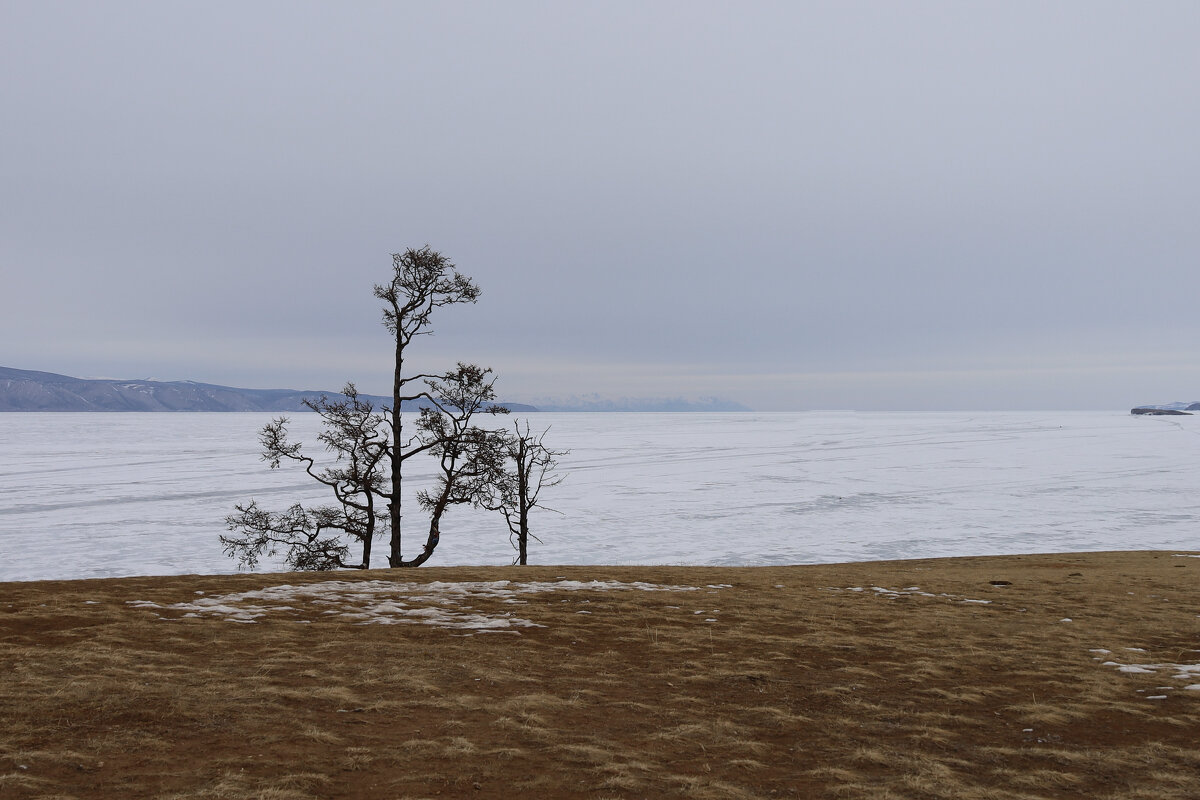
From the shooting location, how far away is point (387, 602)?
42.3 feet

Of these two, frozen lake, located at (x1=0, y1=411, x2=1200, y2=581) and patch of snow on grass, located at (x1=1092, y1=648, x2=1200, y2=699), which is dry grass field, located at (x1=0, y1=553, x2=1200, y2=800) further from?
frozen lake, located at (x1=0, y1=411, x2=1200, y2=581)

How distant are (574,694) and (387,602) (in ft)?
18.5

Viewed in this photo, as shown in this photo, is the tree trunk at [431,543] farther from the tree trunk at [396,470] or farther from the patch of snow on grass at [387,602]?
the patch of snow on grass at [387,602]

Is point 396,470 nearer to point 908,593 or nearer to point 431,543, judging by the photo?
point 431,543

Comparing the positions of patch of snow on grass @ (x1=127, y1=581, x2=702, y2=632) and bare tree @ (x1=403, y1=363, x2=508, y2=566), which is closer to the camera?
patch of snow on grass @ (x1=127, y1=581, x2=702, y2=632)

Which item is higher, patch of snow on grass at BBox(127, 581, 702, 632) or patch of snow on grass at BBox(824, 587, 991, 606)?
patch of snow on grass at BBox(127, 581, 702, 632)

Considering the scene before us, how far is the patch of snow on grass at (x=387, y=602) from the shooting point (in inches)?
454

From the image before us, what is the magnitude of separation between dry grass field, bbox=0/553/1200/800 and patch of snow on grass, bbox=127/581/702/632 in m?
0.08

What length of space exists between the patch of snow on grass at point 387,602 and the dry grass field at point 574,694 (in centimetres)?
8

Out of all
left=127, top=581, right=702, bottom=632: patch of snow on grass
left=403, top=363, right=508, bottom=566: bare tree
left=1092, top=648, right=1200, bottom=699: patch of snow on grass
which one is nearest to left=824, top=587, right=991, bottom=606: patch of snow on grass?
left=127, top=581, right=702, bottom=632: patch of snow on grass

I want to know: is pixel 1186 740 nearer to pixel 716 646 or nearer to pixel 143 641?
pixel 716 646

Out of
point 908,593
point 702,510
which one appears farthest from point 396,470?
point 702,510

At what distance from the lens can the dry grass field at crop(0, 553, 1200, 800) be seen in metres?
5.96

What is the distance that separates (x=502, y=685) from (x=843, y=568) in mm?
14619
